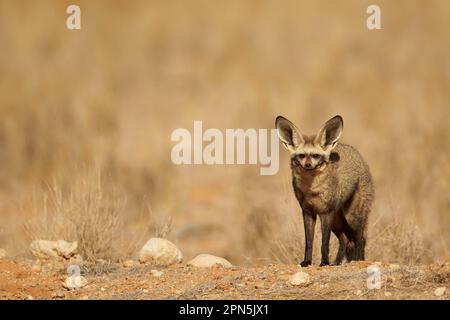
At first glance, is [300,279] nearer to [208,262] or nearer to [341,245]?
[208,262]

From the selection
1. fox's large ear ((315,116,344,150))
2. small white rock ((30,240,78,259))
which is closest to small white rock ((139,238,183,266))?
small white rock ((30,240,78,259))

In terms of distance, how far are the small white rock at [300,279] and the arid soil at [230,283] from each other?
0.04 metres

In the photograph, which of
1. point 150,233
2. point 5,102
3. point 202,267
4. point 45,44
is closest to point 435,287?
point 202,267

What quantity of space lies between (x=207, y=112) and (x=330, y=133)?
37.0 ft

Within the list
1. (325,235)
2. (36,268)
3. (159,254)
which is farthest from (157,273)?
(325,235)

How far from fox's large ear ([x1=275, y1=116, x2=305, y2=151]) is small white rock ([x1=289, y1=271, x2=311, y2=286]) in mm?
1349

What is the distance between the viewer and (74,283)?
7832 mm

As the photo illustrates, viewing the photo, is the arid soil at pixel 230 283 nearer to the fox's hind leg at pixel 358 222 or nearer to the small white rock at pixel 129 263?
the small white rock at pixel 129 263

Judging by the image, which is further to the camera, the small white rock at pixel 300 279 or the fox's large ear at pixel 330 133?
the fox's large ear at pixel 330 133

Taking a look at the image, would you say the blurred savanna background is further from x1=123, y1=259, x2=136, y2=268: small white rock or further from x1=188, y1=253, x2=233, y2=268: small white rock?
x1=188, y1=253, x2=233, y2=268: small white rock

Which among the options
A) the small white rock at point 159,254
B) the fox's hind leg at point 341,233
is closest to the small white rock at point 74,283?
the small white rock at point 159,254

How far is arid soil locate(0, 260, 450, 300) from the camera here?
725cm

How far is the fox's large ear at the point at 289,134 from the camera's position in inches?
329

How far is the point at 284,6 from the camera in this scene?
88.5ft
